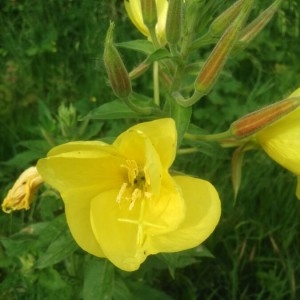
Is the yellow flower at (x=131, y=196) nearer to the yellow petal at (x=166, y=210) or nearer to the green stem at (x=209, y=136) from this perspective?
the yellow petal at (x=166, y=210)

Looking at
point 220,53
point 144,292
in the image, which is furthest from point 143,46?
point 144,292

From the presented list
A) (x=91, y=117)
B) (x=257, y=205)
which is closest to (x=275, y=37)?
(x=257, y=205)

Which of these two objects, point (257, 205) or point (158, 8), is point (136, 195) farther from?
point (257, 205)

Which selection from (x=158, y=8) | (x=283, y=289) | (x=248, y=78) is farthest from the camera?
(x=248, y=78)

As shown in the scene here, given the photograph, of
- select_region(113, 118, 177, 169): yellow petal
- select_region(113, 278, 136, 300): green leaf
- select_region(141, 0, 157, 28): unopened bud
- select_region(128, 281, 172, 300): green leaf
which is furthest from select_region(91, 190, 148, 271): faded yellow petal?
select_region(128, 281, 172, 300): green leaf

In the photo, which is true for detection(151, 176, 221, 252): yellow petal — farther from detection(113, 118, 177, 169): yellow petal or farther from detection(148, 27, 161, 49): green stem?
detection(148, 27, 161, 49): green stem

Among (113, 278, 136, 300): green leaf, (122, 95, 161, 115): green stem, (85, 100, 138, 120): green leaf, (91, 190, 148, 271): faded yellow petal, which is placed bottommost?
(113, 278, 136, 300): green leaf
